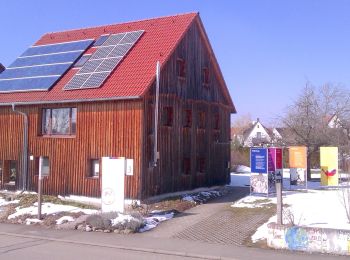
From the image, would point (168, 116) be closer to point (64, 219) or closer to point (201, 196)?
point (201, 196)

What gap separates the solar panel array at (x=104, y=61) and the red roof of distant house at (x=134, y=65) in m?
0.27

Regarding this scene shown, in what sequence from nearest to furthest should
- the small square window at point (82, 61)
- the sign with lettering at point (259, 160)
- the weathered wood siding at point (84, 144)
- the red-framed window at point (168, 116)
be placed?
1. the weathered wood siding at point (84, 144)
2. the sign with lettering at point (259, 160)
3. the red-framed window at point (168, 116)
4. the small square window at point (82, 61)

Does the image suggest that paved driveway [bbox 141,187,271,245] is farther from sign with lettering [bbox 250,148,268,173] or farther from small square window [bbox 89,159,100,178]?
small square window [bbox 89,159,100,178]

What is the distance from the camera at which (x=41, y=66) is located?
84.0ft

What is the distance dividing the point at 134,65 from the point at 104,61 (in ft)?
Answer: 6.56

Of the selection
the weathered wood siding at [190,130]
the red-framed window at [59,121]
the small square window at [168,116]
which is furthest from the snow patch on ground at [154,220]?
the red-framed window at [59,121]

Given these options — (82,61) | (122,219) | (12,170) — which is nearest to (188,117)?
(82,61)

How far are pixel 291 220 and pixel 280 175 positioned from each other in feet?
28.5

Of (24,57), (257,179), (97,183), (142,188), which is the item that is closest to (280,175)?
(257,179)

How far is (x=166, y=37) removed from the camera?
79.1ft

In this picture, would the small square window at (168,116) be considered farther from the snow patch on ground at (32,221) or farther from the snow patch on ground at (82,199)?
the snow patch on ground at (32,221)

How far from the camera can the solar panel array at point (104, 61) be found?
22406 millimetres

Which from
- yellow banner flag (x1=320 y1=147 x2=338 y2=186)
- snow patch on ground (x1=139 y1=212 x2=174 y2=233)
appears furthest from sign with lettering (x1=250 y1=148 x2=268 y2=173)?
snow patch on ground (x1=139 y1=212 x2=174 y2=233)

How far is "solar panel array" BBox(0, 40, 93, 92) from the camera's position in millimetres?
24312
